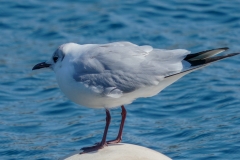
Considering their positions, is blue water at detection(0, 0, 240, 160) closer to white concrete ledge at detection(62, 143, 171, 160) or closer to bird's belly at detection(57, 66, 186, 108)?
white concrete ledge at detection(62, 143, 171, 160)

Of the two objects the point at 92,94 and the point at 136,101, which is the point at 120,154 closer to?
the point at 92,94

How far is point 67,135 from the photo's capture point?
10133 mm

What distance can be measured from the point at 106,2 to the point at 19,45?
2990mm

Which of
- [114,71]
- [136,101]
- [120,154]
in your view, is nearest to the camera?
[120,154]

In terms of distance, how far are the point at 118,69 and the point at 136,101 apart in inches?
175

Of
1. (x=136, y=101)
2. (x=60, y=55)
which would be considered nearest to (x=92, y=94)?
(x=60, y=55)

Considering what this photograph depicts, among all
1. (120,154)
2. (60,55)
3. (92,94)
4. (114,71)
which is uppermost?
(60,55)

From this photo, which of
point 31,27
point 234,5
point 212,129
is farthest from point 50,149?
point 234,5

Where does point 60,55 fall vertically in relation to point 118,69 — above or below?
above

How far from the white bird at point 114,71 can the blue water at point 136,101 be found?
95.3 inches

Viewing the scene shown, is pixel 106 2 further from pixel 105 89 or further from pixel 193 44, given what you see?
pixel 105 89

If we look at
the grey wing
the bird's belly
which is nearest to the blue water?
the bird's belly

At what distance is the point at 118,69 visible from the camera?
724 cm

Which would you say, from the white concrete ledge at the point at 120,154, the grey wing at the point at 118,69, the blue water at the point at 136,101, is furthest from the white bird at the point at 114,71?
the blue water at the point at 136,101
